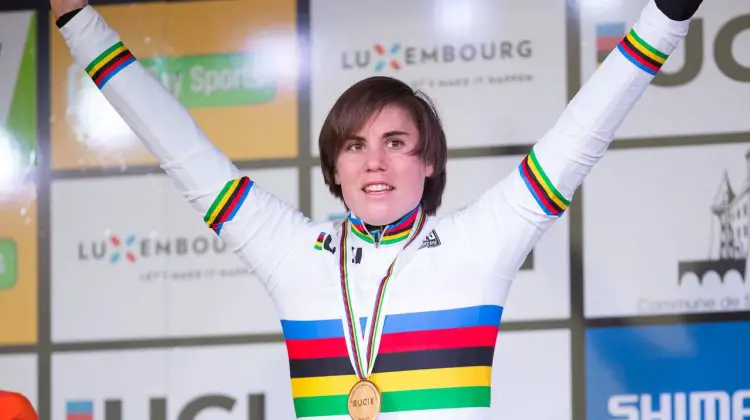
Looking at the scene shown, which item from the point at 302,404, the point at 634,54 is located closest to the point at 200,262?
the point at 302,404

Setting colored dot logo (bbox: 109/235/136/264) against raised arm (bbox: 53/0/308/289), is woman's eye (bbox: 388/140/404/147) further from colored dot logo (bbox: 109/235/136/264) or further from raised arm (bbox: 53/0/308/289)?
colored dot logo (bbox: 109/235/136/264)

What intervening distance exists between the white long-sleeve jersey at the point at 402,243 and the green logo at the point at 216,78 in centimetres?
136

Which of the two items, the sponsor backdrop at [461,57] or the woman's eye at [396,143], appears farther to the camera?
the sponsor backdrop at [461,57]

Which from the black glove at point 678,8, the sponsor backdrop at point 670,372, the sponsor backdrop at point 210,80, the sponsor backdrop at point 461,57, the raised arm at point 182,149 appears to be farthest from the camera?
Answer: the sponsor backdrop at point 210,80

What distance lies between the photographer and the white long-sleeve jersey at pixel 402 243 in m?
2.31

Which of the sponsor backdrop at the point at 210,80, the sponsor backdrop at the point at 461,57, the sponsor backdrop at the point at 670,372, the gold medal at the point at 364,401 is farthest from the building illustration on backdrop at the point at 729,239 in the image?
the gold medal at the point at 364,401

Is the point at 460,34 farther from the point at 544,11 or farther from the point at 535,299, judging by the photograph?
the point at 535,299

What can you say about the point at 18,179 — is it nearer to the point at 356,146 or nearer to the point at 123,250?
the point at 123,250

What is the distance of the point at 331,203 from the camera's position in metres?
3.80

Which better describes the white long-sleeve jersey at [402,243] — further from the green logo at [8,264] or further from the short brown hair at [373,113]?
the green logo at [8,264]

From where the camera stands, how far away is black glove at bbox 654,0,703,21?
2.22 metres

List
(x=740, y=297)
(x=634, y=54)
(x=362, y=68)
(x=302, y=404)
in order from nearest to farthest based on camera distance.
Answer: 1. (x=634, y=54)
2. (x=302, y=404)
3. (x=740, y=297)
4. (x=362, y=68)

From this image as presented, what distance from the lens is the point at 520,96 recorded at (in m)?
3.74

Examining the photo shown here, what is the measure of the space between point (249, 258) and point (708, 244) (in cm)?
156
